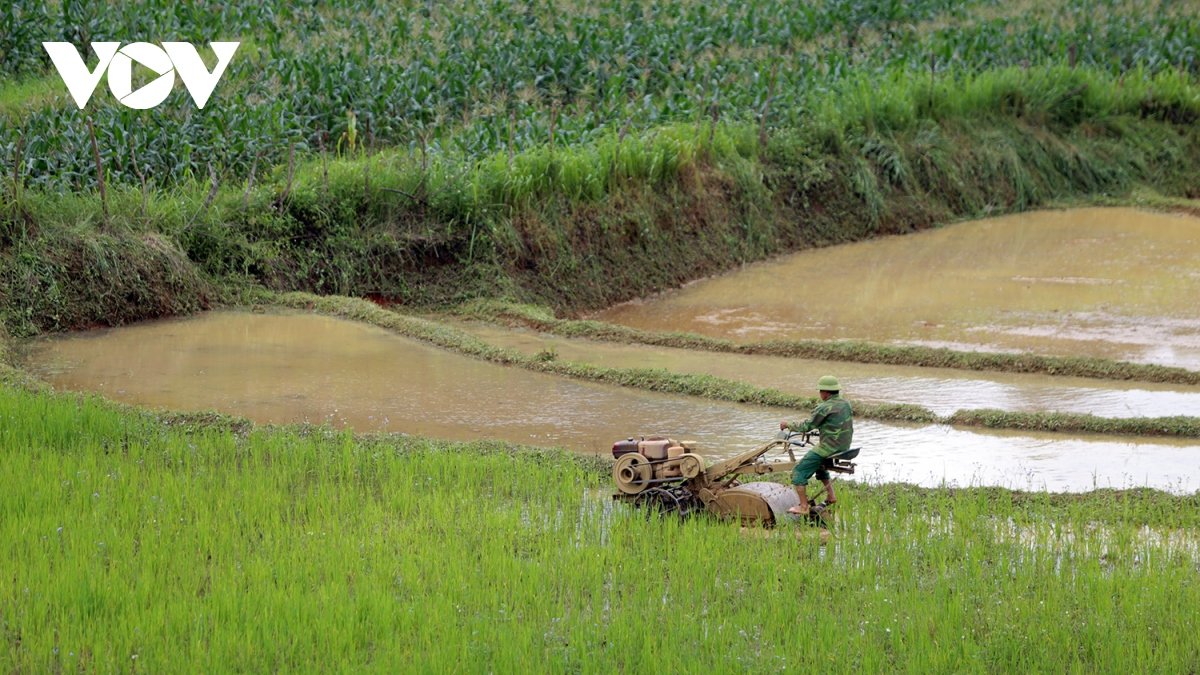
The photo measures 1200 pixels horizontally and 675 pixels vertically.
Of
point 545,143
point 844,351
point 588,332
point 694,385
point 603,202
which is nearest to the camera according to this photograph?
point 694,385

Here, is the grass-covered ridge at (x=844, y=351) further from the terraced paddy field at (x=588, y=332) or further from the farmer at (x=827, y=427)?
Result: the farmer at (x=827, y=427)

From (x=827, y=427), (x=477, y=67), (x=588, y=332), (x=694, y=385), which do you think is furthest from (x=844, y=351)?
(x=477, y=67)

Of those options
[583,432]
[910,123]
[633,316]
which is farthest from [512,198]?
[910,123]

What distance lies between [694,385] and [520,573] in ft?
13.5

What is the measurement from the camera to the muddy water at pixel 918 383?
859cm

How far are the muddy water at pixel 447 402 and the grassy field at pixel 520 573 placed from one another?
2.80ft

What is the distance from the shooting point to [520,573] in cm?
518

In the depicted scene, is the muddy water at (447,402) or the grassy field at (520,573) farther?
the muddy water at (447,402)

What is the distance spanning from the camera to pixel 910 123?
16.7m

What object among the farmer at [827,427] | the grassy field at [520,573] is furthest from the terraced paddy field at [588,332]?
the farmer at [827,427]

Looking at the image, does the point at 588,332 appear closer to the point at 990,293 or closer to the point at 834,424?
the point at 990,293

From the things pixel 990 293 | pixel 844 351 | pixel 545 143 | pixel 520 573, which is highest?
pixel 545 143

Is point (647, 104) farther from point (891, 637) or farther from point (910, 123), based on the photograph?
point (891, 637)

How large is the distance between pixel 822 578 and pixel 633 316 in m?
7.85
